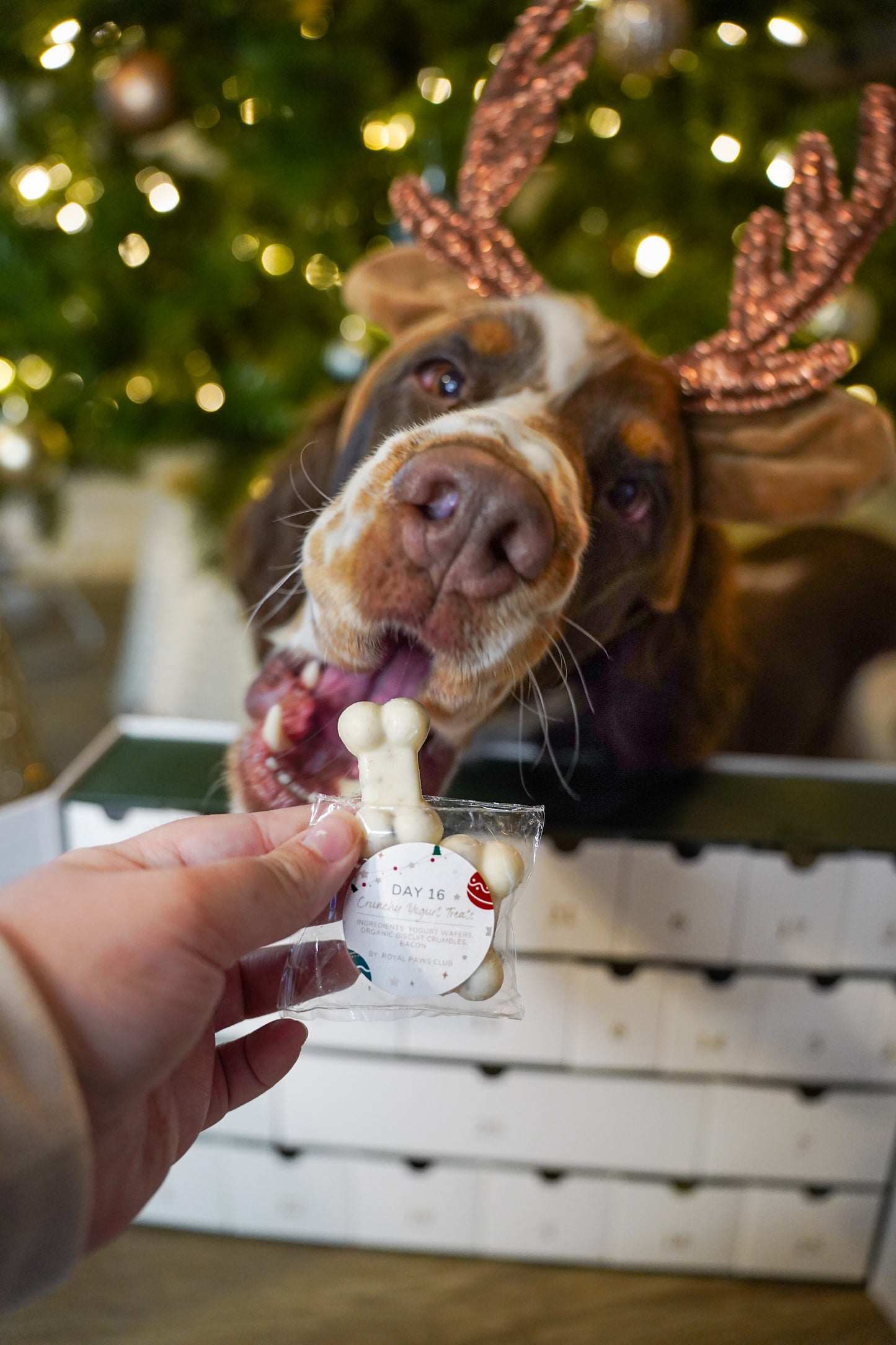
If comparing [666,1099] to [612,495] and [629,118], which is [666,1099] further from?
[629,118]

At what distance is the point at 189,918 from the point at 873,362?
42.1 inches

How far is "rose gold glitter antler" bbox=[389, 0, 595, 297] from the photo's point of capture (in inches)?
28.5

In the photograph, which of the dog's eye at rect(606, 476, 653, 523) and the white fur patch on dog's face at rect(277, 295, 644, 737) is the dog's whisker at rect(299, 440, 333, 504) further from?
the dog's eye at rect(606, 476, 653, 523)

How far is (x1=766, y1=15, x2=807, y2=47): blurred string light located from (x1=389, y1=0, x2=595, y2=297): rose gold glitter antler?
0.97 feet

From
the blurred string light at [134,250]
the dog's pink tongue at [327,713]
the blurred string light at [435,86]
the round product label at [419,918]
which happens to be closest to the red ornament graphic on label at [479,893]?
the round product label at [419,918]

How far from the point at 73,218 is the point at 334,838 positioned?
1.06 metres

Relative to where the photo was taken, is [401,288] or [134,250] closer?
[401,288]

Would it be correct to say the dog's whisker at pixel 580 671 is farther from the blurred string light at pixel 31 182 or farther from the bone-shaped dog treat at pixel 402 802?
the blurred string light at pixel 31 182

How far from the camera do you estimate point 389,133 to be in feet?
3.54

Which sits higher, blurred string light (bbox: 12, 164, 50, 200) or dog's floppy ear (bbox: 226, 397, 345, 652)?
blurred string light (bbox: 12, 164, 50, 200)

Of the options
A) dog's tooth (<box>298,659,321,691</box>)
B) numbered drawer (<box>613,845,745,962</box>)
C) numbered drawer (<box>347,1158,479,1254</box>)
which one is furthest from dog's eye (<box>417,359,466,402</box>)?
numbered drawer (<box>347,1158,479,1254</box>)

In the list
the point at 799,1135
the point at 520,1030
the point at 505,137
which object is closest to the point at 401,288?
the point at 505,137

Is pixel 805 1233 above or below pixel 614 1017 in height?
below

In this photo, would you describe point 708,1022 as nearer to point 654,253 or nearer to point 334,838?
point 334,838
